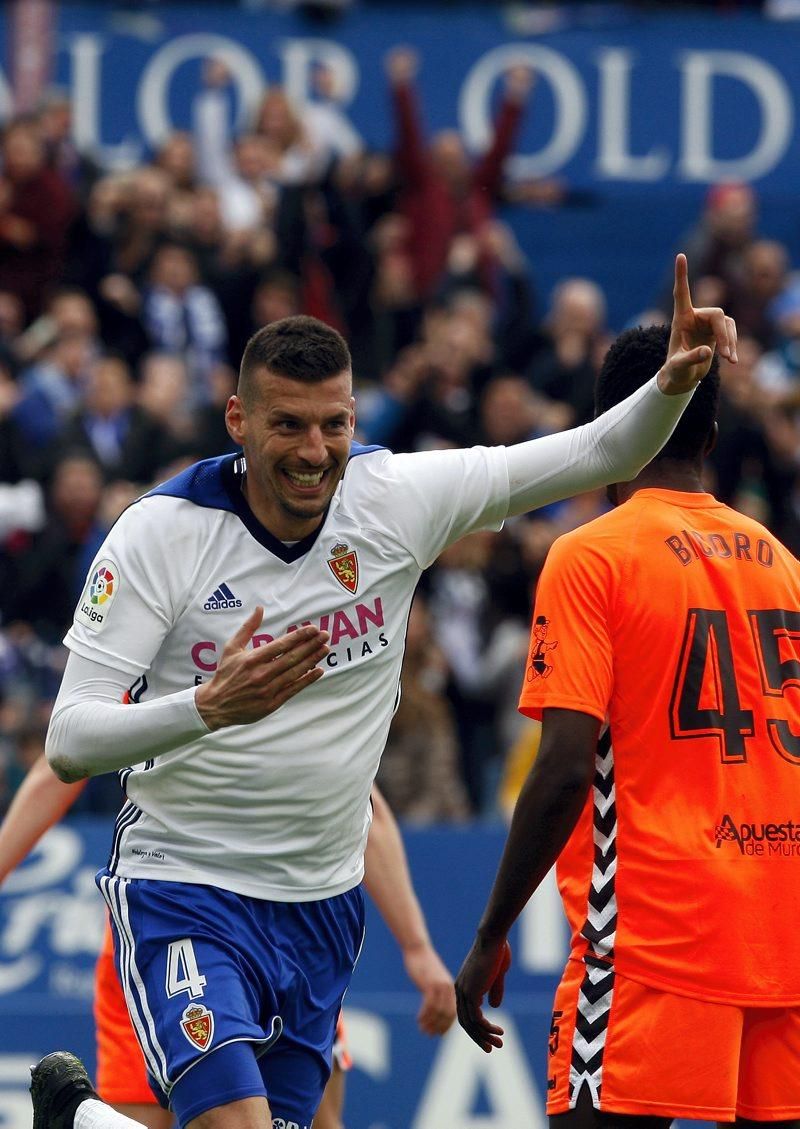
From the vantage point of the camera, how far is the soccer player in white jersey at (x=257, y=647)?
4793mm

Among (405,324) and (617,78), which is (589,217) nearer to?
(617,78)

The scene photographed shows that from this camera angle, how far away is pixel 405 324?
15.1 m

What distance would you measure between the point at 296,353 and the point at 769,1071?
77.5 inches

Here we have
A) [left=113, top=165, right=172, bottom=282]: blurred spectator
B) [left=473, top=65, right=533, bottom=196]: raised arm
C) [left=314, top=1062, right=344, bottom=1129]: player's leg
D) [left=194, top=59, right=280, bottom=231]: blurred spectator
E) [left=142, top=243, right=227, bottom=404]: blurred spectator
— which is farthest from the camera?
[left=473, top=65, right=533, bottom=196]: raised arm

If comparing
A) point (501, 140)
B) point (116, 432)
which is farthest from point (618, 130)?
point (116, 432)

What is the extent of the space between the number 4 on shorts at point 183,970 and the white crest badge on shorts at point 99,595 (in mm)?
765

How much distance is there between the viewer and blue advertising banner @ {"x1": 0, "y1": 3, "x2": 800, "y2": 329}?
19516 mm

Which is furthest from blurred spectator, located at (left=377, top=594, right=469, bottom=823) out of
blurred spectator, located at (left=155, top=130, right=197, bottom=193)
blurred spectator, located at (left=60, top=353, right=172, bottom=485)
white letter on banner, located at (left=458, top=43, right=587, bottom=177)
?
white letter on banner, located at (left=458, top=43, right=587, bottom=177)

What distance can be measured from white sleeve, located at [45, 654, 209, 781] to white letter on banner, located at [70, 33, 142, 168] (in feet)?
50.1

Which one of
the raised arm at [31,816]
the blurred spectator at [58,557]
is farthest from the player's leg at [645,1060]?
the blurred spectator at [58,557]

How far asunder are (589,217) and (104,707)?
15361 millimetres

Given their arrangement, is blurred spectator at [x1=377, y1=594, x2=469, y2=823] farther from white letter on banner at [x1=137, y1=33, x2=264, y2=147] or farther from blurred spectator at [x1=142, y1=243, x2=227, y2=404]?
white letter on banner at [x1=137, y1=33, x2=264, y2=147]

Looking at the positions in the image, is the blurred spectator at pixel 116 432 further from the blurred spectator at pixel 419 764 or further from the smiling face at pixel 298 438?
the smiling face at pixel 298 438

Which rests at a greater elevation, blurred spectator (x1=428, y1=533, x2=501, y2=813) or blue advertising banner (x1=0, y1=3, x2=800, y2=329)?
blue advertising banner (x1=0, y1=3, x2=800, y2=329)
